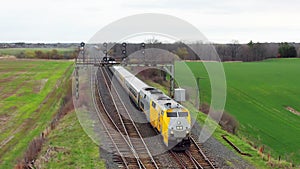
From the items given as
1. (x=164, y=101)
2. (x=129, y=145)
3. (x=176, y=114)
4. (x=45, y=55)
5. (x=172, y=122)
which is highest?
(x=45, y=55)

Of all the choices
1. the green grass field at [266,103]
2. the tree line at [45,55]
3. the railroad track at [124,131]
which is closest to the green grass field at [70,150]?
the railroad track at [124,131]

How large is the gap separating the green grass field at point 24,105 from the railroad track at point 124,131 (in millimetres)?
6312

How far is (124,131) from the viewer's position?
90.2 feet

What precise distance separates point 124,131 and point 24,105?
25433mm

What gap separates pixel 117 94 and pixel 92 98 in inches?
147

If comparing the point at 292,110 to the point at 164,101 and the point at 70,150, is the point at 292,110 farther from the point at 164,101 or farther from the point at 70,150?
the point at 70,150

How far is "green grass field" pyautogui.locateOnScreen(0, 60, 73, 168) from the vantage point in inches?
1257

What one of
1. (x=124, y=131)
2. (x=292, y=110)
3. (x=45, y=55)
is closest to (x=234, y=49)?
(x=45, y=55)

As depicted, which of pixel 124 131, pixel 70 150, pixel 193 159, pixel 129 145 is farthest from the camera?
pixel 124 131

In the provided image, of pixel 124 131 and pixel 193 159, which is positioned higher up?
pixel 124 131

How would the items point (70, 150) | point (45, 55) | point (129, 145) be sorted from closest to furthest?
point (70, 150) < point (129, 145) < point (45, 55)

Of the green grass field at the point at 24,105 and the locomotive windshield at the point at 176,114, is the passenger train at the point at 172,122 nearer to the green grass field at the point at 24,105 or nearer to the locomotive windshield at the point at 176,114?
the locomotive windshield at the point at 176,114

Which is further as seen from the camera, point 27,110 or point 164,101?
point 27,110

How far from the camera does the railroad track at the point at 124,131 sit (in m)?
21.6
